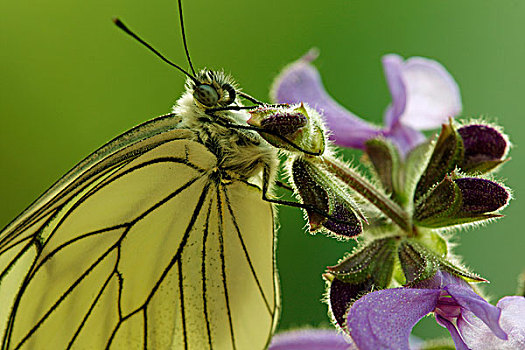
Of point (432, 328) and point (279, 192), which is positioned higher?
point (432, 328)

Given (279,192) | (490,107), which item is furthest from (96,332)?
(490,107)

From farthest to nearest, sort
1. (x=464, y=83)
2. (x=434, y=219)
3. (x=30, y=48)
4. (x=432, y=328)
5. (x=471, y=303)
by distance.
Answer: (x=464, y=83)
(x=30, y=48)
(x=432, y=328)
(x=434, y=219)
(x=471, y=303)

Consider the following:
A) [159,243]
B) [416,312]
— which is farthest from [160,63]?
[416,312]

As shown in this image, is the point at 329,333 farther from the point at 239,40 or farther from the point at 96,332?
the point at 239,40

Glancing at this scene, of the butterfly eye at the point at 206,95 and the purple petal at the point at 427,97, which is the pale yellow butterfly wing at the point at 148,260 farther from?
the purple petal at the point at 427,97

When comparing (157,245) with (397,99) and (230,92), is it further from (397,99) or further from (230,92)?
(397,99)

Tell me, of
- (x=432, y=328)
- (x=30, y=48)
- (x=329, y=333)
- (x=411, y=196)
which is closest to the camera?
(x=411, y=196)

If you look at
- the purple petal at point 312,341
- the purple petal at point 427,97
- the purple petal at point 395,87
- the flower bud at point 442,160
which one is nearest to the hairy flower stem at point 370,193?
the flower bud at point 442,160
